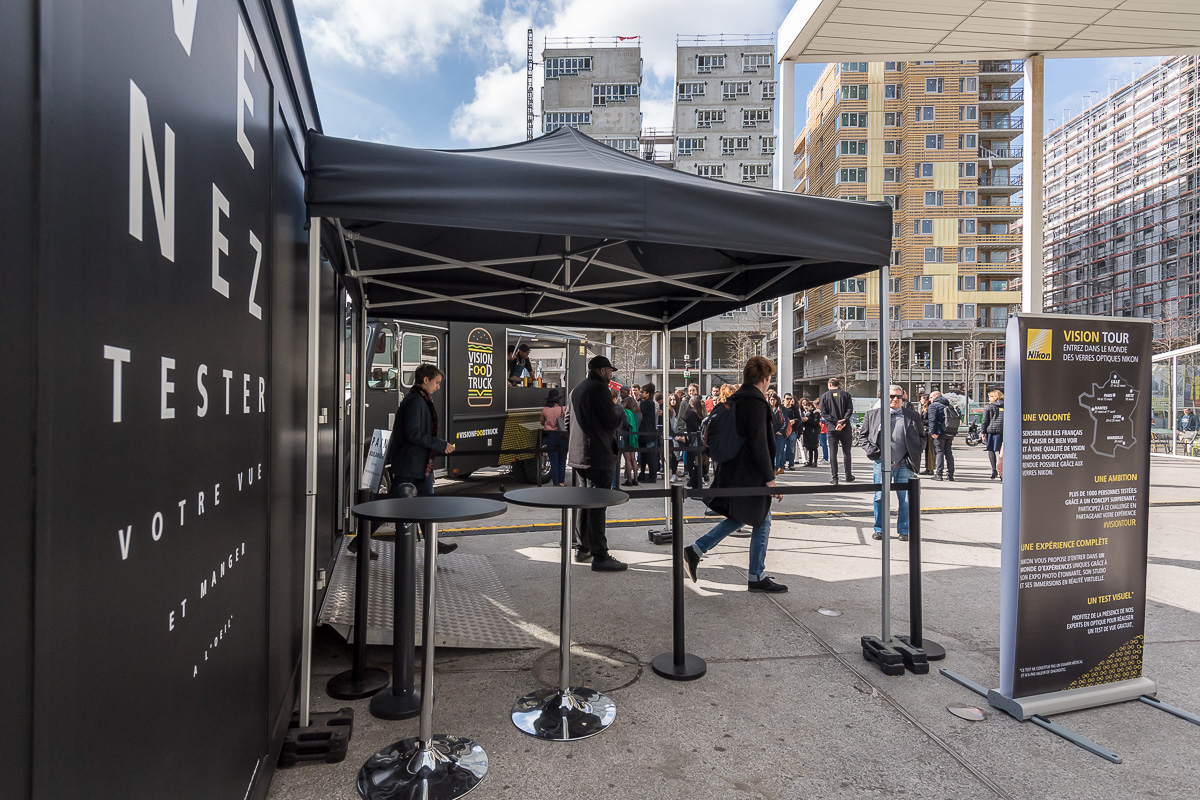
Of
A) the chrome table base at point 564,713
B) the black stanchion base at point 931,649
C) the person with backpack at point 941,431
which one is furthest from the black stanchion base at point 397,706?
the person with backpack at point 941,431

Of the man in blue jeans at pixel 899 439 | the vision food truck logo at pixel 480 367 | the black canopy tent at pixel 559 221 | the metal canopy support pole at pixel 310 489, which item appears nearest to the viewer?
the black canopy tent at pixel 559 221

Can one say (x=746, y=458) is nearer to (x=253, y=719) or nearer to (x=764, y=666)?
(x=764, y=666)

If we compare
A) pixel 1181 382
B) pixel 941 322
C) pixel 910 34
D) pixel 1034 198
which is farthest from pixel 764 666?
pixel 941 322

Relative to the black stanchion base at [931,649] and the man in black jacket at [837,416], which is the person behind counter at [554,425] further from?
the black stanchion base at [931,649]

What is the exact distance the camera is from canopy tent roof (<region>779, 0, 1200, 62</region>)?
390 inches

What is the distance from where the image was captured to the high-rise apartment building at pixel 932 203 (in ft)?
171

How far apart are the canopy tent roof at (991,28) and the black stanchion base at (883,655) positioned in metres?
10.5

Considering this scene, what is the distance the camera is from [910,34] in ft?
36.8

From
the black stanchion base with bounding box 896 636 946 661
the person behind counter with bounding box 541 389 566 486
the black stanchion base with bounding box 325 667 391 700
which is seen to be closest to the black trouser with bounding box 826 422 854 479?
the person behind counter with bounding box 541 389 566 486

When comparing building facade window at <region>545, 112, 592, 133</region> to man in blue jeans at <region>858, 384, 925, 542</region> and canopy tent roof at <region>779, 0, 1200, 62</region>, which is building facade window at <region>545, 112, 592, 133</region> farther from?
man in blue jeans at <region>858, 384, 925, 542</region>

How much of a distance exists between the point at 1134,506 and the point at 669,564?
11.7 feet

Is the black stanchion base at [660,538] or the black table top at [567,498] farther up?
the black table top at [567,498]

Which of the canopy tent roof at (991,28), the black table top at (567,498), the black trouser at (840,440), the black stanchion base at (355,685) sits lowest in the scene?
the black stanchion base at (355,685)

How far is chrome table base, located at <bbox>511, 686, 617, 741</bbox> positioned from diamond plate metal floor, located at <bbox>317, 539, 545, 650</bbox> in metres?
0.73
